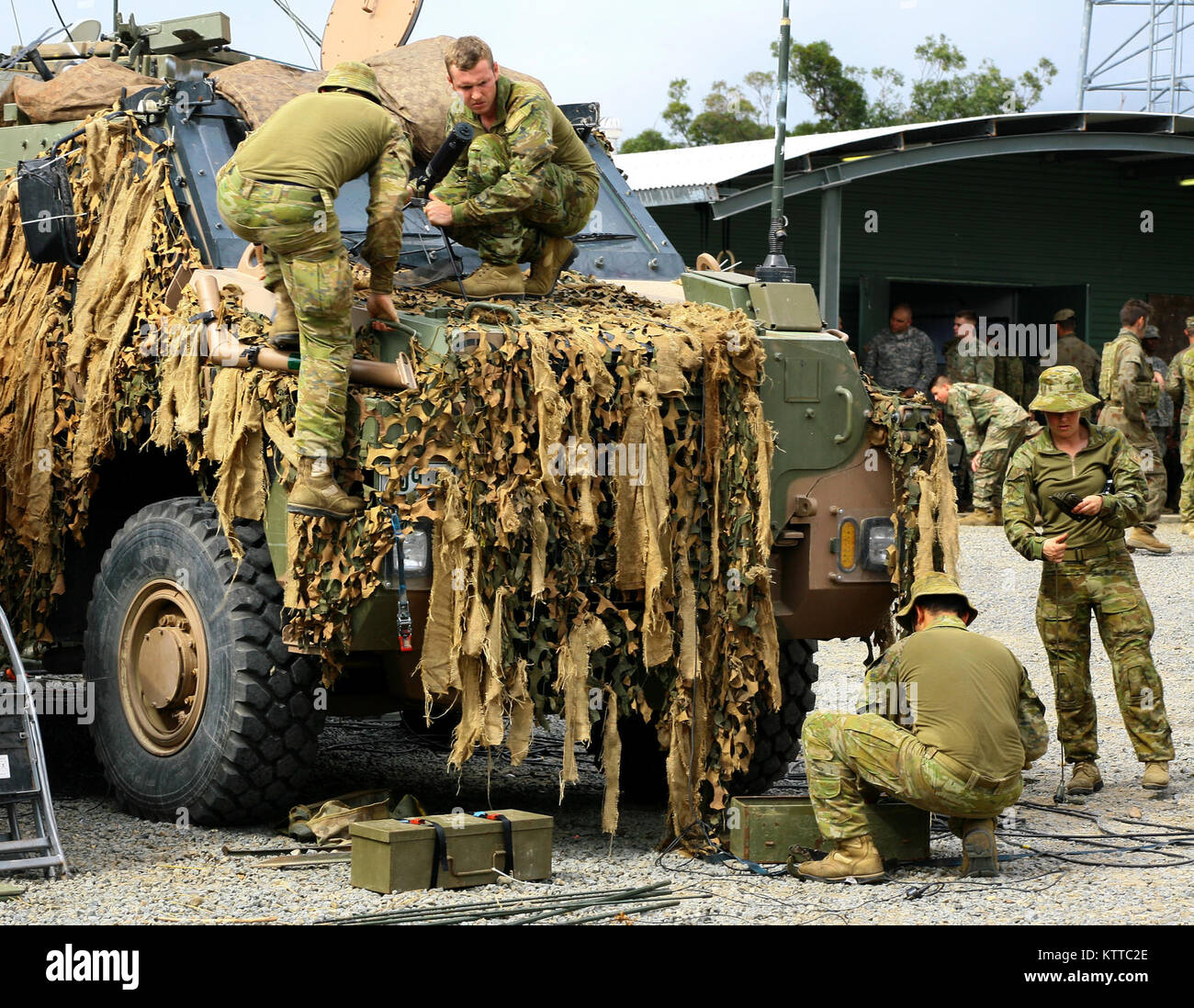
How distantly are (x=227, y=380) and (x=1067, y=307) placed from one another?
16645 mm

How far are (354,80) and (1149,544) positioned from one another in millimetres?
10867

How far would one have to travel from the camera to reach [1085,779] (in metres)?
8.38

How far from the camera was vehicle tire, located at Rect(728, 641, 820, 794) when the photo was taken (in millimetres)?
7863

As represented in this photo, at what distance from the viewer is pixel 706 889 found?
20.4 ft

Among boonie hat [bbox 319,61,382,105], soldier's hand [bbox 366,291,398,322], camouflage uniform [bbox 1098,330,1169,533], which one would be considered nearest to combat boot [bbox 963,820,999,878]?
soldier's hand [bbox 366,291,398,322]

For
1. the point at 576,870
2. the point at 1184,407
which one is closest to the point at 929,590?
the point at 576,870

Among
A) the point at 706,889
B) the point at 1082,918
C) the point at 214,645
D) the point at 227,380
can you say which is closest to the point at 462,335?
the point at 227,380

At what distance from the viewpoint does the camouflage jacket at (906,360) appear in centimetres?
1856

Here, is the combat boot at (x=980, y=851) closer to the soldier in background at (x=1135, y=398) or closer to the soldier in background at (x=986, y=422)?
the soldier in background at (x=1135, y=398)

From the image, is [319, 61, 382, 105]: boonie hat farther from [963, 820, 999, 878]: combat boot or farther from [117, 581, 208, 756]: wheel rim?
[963, 820, 999, 878]: combat boot

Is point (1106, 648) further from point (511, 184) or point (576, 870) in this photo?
point (511, 184)

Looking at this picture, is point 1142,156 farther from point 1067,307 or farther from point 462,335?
point 462,335

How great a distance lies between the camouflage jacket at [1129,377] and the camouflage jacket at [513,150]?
33.3 feet

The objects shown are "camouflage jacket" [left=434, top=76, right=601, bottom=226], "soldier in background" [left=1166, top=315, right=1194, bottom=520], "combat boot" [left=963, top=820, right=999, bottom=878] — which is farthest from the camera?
"soldier in background" [left=1166, top=315, right=1194, bottom=520]
